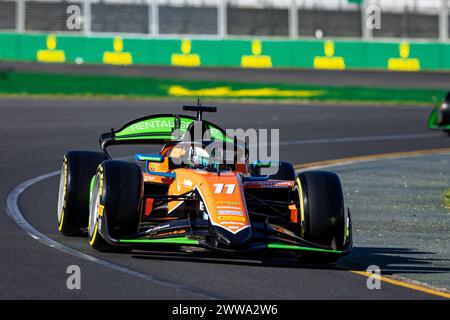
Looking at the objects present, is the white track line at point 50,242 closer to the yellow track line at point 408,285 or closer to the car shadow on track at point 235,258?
the car shadow on track at point 235,258

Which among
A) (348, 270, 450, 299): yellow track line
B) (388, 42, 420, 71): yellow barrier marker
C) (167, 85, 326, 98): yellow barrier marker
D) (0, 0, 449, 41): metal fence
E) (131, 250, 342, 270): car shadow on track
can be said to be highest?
(0, 0, 449, 41): metal fence

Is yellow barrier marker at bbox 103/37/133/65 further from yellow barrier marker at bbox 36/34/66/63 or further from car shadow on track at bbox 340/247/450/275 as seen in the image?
car shadow on track at bbox 340/247/450/275

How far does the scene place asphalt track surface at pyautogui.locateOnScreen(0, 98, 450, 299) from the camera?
8.43 meters

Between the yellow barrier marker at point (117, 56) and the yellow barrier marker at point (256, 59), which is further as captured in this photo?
the yellow barrier marker at point (256, 59)

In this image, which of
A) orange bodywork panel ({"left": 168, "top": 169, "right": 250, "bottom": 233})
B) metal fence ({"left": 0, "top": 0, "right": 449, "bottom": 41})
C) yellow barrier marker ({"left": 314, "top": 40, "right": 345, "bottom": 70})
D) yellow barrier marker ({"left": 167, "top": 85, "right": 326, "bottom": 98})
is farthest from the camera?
yellow barrier marker ({"left": 314, "top": 40, "right": 345, "bottom": 70})

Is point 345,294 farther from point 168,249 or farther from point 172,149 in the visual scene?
point 172,149

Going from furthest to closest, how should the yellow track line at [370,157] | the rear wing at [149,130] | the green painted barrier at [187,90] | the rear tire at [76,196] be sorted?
the green painted barrier at [187,90] < the yellow track line at [370,157] < the rear wing at [149,130] < the rear tire at [76,196]

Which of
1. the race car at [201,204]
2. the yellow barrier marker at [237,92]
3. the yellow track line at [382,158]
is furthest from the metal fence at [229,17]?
the race car at [201,204]

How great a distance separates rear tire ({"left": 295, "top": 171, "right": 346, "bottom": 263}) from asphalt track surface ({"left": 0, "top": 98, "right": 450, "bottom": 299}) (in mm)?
210

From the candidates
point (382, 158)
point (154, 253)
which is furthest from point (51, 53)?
point (154, 253)

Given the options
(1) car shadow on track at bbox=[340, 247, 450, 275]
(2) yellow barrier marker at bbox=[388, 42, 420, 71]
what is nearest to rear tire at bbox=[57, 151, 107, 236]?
(1) car shadow on track at bbox=[340, 247, 450, 275]

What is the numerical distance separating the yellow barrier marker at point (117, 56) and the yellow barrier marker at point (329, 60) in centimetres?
631

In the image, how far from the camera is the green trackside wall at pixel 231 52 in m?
38.6

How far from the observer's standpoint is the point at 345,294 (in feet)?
27.8
